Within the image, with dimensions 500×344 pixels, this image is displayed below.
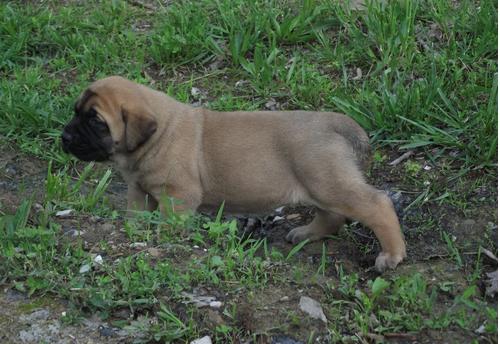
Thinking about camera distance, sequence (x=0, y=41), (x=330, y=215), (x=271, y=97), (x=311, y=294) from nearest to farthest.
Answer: (x=311, y=294) < (x=330, y=215) < (x=271, y=97) < (x=0, y=41)

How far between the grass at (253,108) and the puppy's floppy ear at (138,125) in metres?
0.50

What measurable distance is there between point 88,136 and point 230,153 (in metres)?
0.99

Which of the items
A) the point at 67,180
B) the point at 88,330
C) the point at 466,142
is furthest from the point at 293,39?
the point at 88,330

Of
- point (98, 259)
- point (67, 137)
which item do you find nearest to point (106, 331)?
point (98, 259)

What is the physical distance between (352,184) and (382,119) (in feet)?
4.64

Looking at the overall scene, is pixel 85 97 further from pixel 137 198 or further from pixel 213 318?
pixel 213 318

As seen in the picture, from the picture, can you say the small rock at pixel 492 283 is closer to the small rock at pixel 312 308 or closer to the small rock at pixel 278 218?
the small rock at pixel 312 308

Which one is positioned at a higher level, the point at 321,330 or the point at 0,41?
the point at 321,330

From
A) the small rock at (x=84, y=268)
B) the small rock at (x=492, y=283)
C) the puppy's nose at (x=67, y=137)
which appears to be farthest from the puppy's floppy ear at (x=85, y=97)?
the small rock at (x=492, y=283)

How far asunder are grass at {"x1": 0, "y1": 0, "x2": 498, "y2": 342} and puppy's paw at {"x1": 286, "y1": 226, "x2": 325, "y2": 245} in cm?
10

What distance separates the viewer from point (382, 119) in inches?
282

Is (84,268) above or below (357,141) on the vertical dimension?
below

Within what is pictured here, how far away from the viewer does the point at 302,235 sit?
6.49 meters

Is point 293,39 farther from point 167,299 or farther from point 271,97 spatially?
point 167,299
